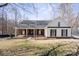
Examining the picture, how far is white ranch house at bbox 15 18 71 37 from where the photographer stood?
2021mm

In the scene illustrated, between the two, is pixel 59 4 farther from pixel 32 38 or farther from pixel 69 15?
pixel 32 38

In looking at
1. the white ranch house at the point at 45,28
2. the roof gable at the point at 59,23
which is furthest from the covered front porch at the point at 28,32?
the roof gable at the point at 59,23

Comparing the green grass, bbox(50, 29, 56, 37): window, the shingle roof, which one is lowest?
the green grass

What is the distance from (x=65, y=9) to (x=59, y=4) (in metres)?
0.08

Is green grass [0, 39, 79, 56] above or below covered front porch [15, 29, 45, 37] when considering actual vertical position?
below

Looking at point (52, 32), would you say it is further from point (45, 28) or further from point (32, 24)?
point (32, 24)

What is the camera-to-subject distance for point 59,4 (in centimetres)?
203

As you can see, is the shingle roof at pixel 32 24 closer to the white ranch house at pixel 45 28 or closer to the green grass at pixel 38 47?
the white ranch house at pixel 45 28

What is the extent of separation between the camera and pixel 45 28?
2.03 meters

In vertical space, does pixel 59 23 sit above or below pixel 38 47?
above

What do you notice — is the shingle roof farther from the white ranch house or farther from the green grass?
the green grass

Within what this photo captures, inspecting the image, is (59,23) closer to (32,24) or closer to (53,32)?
(53,32)

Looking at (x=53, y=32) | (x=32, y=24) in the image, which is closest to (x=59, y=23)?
(x=53, y=32)

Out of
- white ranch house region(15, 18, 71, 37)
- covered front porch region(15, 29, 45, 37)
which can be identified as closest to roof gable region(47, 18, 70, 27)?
white ranch house region(15, 18, 71, 37)
